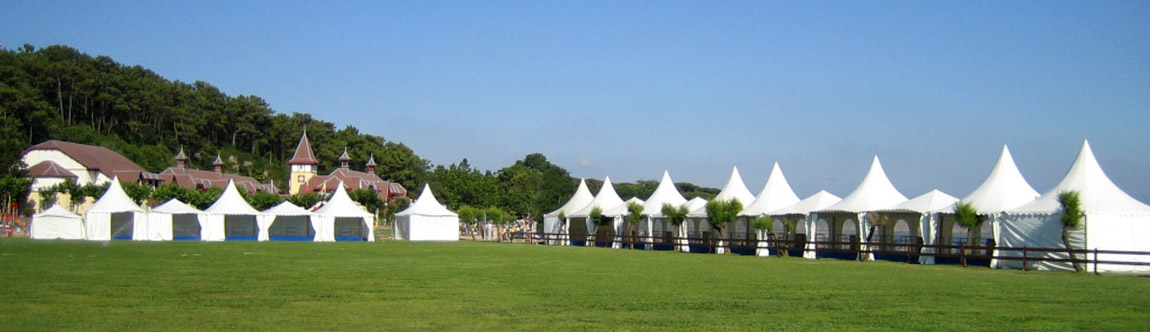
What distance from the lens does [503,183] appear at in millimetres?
100938

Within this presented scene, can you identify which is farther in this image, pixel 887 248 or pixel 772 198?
pixel 772 198

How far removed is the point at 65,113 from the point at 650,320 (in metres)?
108

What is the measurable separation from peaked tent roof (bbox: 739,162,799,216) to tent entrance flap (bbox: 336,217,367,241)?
26118 mm

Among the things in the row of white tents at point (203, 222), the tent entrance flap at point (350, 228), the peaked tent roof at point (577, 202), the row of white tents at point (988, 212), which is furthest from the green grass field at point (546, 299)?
the tent entrance flap at point (350, 228)

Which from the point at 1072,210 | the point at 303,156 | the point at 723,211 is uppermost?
the point at 303,156

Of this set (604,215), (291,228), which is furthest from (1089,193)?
(291,228)

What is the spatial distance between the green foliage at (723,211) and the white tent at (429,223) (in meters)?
21.0

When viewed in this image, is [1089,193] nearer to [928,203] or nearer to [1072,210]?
[1072,210]

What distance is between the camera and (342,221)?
57750 mm

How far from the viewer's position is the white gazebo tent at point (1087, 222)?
2572 cm

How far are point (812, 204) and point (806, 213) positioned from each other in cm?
79

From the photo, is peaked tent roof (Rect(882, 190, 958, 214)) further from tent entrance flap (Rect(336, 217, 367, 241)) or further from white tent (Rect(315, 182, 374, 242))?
tent entrance flap (Rect(336, 217, 367, 241))

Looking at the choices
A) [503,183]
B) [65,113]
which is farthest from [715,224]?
[65,113]

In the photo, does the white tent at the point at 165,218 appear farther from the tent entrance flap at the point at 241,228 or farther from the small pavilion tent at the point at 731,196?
the small pavilion tent at the point at 731,196
